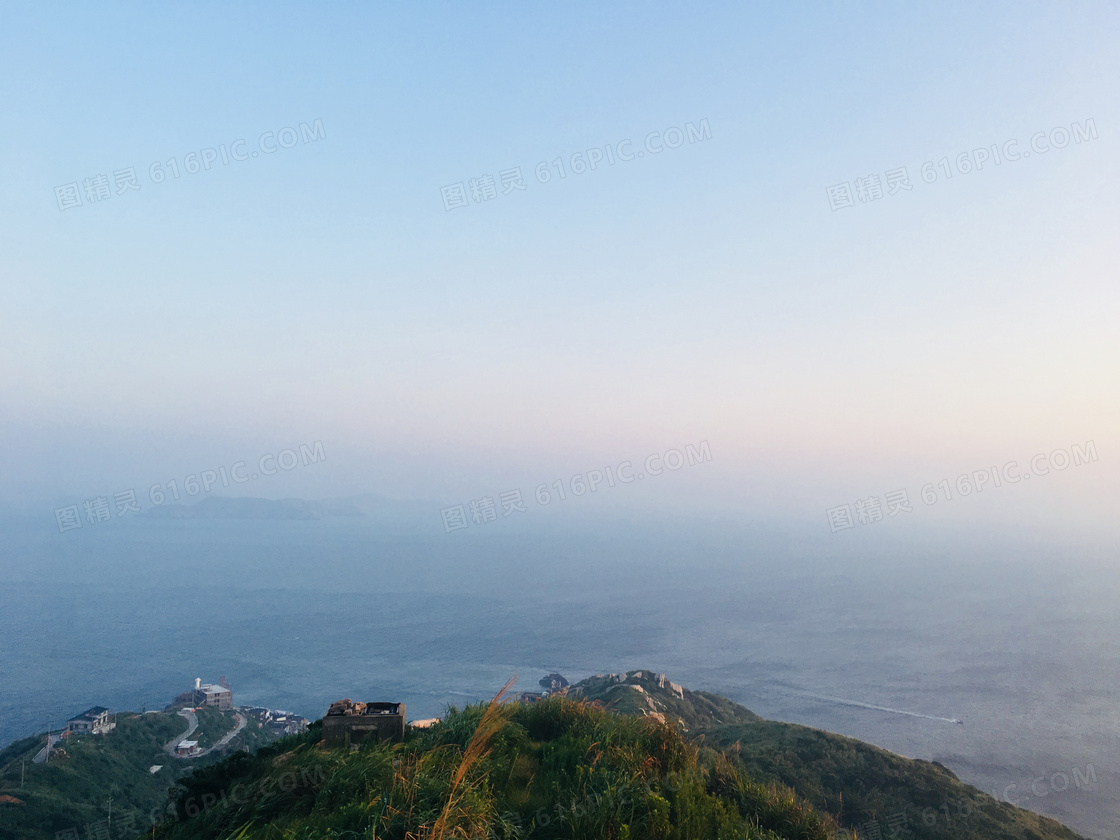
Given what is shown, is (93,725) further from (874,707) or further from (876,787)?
(874,707)

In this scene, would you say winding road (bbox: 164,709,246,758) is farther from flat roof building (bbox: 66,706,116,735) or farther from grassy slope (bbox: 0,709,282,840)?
flat roof building (bbox: 66,706,116,735)

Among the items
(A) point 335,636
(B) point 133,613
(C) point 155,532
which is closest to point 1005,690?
(A) point 335,636

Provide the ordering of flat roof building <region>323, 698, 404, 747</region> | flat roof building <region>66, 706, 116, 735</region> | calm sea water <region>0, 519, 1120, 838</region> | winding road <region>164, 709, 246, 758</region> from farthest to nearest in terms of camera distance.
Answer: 1. calm sea water <region>0, 519, 1120, 838</region>
2. winding road <region>164, 709, 246, 758</region>
3. flat roof building <region>66, 706, 116, 735</region>
4. flat roof building <region>323, 698, 404, 747</region>

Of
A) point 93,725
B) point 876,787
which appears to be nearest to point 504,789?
point 876,787

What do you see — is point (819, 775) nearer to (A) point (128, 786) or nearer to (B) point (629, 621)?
(A) point (128, 786)

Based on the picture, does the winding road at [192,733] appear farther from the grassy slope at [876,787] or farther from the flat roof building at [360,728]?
the flat roof building at [360,728]

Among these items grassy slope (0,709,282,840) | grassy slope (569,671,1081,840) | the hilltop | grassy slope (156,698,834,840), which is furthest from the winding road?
grassy slope (156,698,834,840)

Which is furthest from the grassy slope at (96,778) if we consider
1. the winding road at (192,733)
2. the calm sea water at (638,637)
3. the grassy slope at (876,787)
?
the grassy slope at (876,787)

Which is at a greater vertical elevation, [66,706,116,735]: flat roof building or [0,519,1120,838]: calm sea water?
[66,706,116,735]: flat roof building

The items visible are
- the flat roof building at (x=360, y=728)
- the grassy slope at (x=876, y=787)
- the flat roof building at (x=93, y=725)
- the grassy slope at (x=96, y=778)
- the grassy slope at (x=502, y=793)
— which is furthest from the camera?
the flat roof building at (x=93, y=725)
